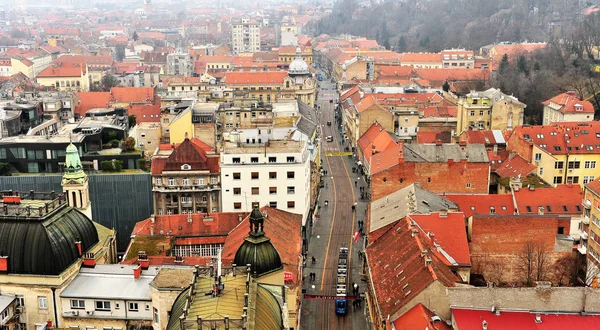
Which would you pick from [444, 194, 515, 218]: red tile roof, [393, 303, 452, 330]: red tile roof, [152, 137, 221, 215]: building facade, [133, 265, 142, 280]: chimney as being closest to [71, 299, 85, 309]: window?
[133, 265, 142, 280]: chimney

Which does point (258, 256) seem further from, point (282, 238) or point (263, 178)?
point (263, 178)

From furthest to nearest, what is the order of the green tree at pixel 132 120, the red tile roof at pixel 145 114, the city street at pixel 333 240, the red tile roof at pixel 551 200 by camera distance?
the red tile roof at pixel 145 114
the green tree at pixel 132 120
the red tile roof at pixel 551 200
the city street at pixel 333 240

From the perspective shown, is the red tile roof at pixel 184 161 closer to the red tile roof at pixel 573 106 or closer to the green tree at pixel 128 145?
the green tree at pixel 128 145

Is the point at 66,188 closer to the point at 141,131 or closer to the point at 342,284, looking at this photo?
the point at 342,284

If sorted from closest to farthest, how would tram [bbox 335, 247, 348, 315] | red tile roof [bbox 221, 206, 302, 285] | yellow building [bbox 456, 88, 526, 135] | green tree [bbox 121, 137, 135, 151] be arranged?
red tile roof [bbox 221, 206, 302, 285] → tram [bbox 335, 247, 348, 315] → green tree [bbox 121, 137, 135, 151] → yellow building [bbox 456, 88, 526, 135]

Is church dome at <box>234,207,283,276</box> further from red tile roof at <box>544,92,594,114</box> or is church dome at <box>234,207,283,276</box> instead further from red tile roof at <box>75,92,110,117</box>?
red tile roof at <box>75,92,110,117</box>

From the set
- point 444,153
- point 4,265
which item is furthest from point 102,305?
point 444,153

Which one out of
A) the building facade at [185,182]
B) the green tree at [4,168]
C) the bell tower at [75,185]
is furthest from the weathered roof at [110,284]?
the green tree at [4,168]
